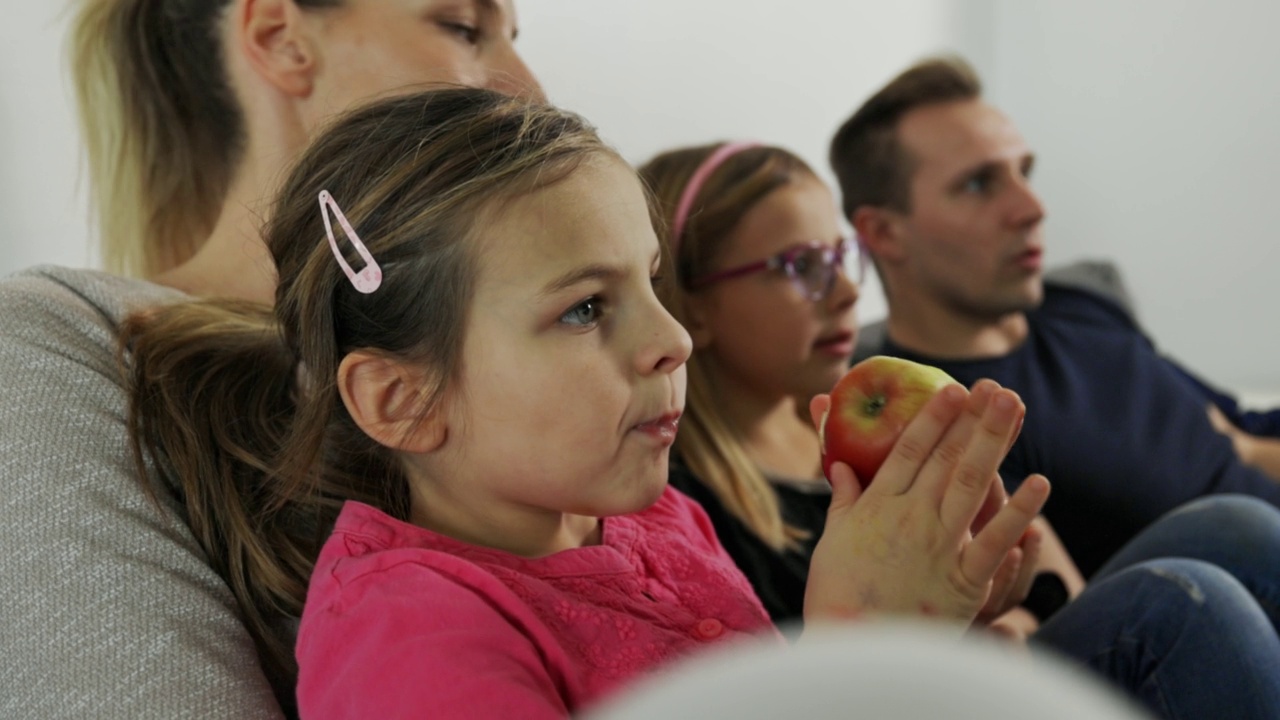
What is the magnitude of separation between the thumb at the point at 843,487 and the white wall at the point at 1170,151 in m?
3.13

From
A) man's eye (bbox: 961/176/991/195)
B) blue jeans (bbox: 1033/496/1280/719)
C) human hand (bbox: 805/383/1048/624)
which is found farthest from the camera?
man's eye (bbox: 961/176/991/195)

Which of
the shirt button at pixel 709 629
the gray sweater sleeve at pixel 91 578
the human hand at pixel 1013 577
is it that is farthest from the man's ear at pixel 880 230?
the gray sweater sleeve at pixel 91 578

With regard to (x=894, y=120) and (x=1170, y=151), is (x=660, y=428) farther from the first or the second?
(x=1170, y=151)

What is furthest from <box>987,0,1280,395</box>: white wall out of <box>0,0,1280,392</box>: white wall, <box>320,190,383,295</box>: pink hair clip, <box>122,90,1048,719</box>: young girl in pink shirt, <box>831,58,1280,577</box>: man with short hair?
<box>320,190,383,295</box>: pink hair clip

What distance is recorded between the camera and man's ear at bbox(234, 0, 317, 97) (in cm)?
136

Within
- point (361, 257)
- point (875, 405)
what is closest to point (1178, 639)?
point (875, 405)

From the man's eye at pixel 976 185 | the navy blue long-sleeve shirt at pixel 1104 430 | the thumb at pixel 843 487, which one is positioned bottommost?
the navy blue long-sleeve shirt at pixel 1104 430

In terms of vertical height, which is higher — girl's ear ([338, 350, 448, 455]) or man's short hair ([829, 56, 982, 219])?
girl's ear ([338, 350, 448, 455])

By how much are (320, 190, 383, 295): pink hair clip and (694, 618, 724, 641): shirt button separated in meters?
0.36

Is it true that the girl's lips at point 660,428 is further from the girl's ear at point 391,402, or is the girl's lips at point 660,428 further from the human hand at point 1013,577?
the human hand at point 1013,577

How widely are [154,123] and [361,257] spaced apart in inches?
25.3

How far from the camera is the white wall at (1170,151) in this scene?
3.68 metres

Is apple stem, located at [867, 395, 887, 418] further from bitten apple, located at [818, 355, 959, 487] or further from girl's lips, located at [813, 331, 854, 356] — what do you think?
girl's lips, located at [813, 331, 854, 356]

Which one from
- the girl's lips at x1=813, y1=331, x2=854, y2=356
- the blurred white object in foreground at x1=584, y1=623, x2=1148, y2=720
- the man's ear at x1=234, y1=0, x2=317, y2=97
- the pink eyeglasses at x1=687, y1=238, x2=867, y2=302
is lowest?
the girl's lips at x1=813, y1=331, x2=854, y2=356
